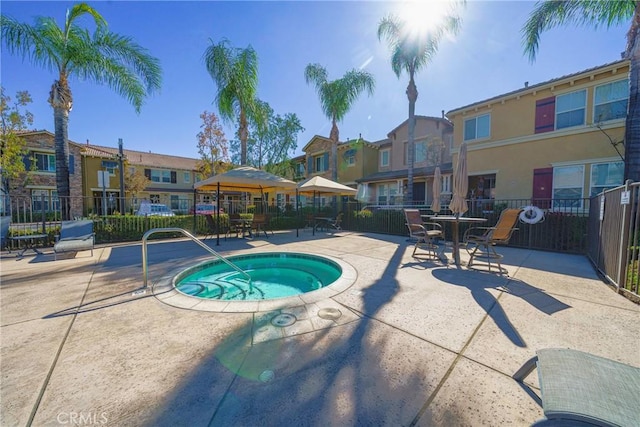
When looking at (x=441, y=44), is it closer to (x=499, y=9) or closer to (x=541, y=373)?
(x=499, y=9)

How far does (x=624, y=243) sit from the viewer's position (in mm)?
3807

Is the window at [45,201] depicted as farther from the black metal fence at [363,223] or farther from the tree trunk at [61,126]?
the tree trunk at [61,126]

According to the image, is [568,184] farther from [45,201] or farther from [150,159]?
[150,159]

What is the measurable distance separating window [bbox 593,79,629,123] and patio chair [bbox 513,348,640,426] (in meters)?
13.8

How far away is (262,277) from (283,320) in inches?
124

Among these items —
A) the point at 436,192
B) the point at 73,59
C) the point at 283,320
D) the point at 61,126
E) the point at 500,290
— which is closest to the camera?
the point at 283,320

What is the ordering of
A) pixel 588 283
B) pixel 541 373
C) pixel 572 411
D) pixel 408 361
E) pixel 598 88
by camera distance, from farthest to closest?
1. pixel 598 88
2. pixel 588 283
3. pixel 408 361
4. pixel 541 373
5. pixel 572 411

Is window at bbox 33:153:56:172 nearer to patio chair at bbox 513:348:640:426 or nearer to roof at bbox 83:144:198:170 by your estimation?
roof at bbox 83:144:198:170

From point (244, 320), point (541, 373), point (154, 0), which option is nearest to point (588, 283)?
point (541, 373)

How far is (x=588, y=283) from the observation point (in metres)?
4.36

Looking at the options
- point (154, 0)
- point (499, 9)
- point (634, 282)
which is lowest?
point (634, 282)

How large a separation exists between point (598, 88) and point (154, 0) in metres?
16.9

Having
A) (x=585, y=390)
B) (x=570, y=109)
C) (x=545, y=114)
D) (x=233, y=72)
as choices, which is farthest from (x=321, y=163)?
(x=585, y=390)

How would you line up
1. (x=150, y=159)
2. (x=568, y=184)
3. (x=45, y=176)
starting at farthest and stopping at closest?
(x=150, y=159) < (x=45, y=176) < (x=568, y=184)
